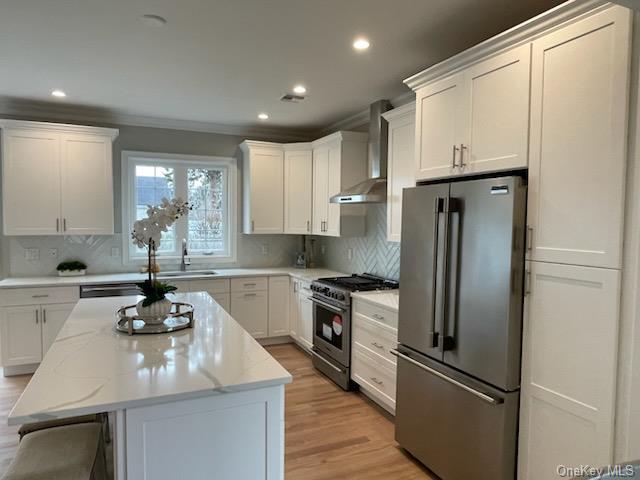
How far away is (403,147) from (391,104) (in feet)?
2.59

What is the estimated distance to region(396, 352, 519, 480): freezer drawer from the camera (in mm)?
1994

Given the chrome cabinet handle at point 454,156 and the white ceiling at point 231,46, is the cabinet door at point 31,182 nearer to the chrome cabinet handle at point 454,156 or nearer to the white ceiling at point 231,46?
the white ceiling at point 231,46

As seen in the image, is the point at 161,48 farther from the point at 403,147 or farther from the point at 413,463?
the point at 413,463

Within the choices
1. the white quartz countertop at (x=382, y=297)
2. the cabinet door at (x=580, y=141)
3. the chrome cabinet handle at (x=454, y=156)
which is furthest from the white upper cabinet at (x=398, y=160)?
the cabinet door at (x=580, y=141)

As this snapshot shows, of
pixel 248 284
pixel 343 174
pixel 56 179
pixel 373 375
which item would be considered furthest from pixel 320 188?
pixel 56 179

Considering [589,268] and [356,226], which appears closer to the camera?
[589,268]

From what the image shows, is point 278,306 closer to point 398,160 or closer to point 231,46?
point 398,160

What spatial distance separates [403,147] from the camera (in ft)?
11.0

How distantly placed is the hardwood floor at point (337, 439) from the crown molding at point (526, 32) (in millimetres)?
2428

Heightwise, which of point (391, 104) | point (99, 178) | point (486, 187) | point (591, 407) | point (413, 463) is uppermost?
point (391, 104)

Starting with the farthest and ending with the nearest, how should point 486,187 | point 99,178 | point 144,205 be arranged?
point 144,205 → point 99,178 → point 486,187

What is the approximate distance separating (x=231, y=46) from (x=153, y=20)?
0.53m

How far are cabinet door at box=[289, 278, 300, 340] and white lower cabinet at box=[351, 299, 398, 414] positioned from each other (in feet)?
4.36

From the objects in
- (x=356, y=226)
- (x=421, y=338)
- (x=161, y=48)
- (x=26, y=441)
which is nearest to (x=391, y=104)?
(x=356, y=226)
